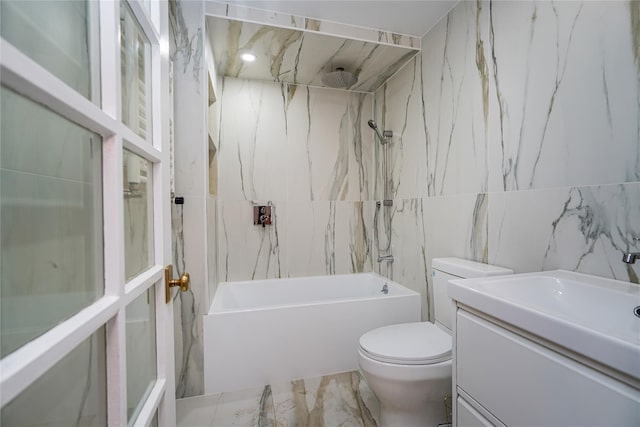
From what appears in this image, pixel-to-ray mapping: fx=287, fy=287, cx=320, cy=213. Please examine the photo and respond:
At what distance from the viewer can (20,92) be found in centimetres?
35

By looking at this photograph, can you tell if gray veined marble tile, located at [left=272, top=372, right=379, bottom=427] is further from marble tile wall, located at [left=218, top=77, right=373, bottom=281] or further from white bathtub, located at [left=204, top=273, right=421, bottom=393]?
marble tile wall, located at [left=218, top=77, right=373, bottom=281]

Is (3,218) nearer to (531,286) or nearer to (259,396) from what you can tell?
(531,286)

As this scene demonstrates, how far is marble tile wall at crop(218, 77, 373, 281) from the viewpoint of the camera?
255cm

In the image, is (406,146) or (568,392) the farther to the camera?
(406,146)

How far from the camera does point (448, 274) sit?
1.64m

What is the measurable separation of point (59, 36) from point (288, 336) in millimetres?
1830

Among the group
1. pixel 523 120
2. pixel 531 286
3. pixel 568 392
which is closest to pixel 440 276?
pixel 531 286

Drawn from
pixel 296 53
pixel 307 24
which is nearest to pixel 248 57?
pixel 296 53

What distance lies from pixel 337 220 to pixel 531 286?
6.13 feet

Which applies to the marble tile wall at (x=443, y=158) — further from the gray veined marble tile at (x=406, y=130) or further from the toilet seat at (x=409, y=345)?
the toilet seat at (x=409, y=345)

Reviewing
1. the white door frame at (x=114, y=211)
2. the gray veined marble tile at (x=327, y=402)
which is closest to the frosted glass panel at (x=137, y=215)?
the white door frame at (x=114, y=211)

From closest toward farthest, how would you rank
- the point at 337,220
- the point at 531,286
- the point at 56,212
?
1. the point at 56,212
2. the point at 531,286
3. the point at 337,220

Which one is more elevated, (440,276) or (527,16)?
(527,16)

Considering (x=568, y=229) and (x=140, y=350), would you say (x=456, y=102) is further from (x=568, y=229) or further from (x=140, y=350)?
(x=140, y=350)
